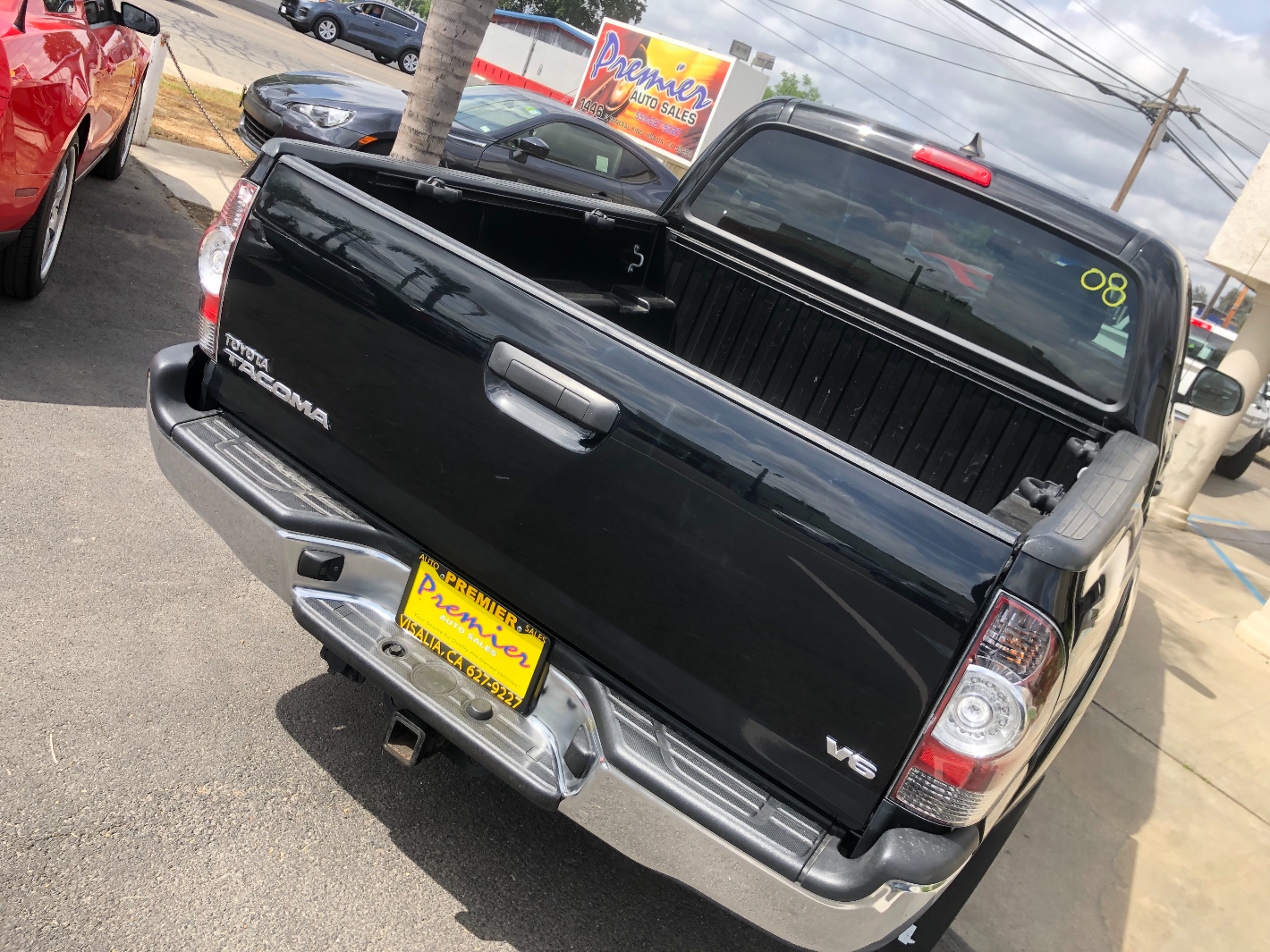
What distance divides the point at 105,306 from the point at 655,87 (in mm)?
30835

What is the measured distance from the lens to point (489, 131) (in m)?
8.95

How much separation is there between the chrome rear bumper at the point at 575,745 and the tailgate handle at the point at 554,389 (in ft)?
1.76

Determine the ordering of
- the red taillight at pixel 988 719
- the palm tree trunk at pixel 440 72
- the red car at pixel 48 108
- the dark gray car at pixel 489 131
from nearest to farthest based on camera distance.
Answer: the red taillight at pixel 988 719
the red car at pixel 48 108
the palm tree trunk at pixel 440 72
the dark gray car at pixel 489 131

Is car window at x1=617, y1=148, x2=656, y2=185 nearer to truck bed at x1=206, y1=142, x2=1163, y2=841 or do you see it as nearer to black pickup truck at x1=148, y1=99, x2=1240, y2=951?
black pickup truck at x1=148, y1=99, x2=1240, y2=951

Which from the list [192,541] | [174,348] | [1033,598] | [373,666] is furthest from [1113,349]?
[192,541]

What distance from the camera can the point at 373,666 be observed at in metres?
2.28

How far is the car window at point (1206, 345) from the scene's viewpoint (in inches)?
543

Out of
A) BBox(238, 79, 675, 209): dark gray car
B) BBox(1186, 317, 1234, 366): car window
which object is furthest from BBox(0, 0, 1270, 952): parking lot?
BBox(1186, 317, 1234, 366): car window

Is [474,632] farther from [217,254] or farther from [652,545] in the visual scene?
[217,254]

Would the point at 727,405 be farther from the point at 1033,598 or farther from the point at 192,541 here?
the point at 192,541

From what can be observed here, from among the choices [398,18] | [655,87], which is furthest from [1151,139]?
[398,18]

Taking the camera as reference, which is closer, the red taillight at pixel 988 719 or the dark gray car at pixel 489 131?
the red taillight at pixel 988 719

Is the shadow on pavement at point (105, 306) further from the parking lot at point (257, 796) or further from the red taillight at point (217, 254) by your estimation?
the red taillight at point (217, 254)

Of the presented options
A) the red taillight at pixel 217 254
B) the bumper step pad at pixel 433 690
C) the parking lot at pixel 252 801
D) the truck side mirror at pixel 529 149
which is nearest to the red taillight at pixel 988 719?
the bumper step pad at pixel 433 690
